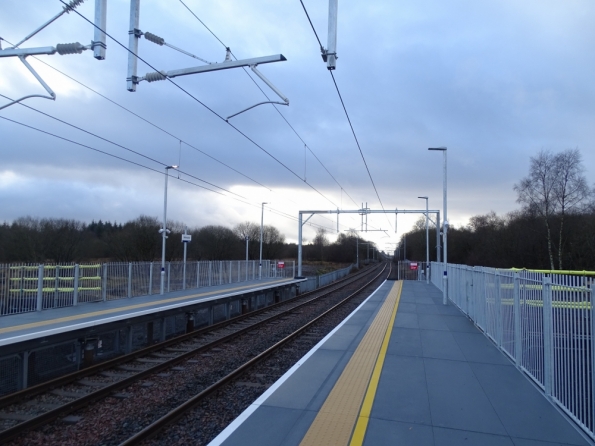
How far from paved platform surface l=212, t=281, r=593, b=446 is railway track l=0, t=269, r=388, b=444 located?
1.89m

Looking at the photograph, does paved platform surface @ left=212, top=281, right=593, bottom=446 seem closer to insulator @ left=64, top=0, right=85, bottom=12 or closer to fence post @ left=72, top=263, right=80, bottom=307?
insulator @ left=64, top=0, right=85, bottom=12

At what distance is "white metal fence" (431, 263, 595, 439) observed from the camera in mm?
5453

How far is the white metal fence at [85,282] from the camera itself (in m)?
15.1

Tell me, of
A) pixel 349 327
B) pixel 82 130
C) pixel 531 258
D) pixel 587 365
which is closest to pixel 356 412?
pixel 587 365

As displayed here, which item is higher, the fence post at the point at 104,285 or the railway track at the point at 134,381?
the fence post at the point at 104,285

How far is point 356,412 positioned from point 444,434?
1145 mm

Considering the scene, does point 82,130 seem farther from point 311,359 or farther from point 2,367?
point 311,359

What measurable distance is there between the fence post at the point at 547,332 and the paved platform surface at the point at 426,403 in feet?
0.97

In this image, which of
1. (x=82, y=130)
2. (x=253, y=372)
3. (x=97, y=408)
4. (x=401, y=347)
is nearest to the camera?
(x=97, y=408)

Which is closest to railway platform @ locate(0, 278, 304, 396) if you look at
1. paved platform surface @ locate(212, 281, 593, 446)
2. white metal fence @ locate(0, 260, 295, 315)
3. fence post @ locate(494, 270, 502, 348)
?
white metal fence @ locate(0, 260, 295, 315)

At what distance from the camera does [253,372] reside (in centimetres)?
965

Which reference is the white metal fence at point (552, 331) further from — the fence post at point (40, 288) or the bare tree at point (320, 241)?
the bare tree at point (320, 241)

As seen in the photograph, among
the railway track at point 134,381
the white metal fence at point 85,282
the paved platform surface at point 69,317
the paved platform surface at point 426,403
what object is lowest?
the railway track at point 134,381

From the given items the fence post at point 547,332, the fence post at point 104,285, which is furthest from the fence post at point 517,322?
the fence post at point 104,285
